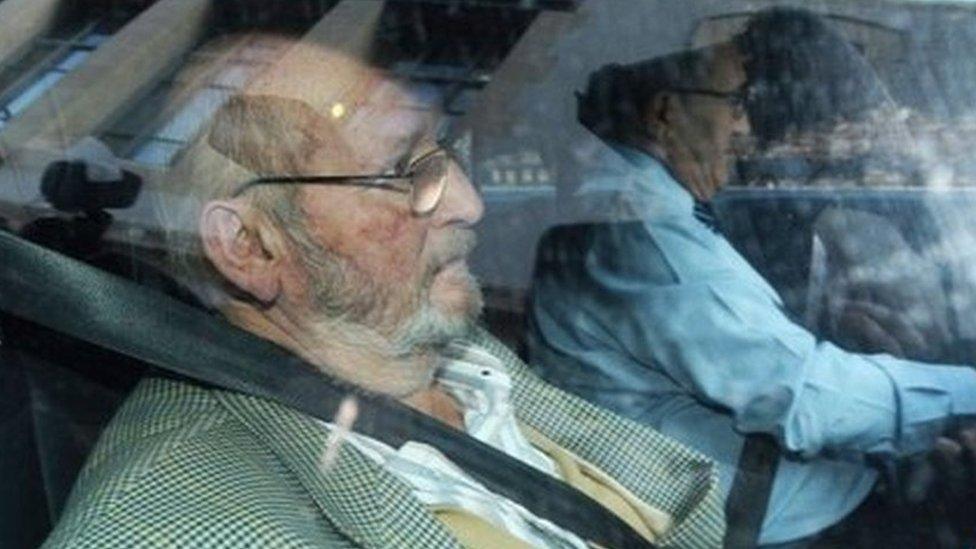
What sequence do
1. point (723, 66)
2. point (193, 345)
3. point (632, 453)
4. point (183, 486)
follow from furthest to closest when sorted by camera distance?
point (632, 453) → point (723, 66) → point (193, 345) → point (183, 486)

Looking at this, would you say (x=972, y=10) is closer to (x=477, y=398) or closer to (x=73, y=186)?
(x=477, y=398)

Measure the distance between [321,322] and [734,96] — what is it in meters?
0.59

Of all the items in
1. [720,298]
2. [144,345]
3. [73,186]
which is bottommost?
[720,298]

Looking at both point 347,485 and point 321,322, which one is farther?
point 321,322

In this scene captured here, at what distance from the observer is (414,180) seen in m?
1.96

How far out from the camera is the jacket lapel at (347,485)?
1.72 m

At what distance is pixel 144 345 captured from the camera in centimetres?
179

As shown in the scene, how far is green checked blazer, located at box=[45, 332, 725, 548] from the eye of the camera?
5.28 feet

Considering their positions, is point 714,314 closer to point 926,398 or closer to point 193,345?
point 926,398

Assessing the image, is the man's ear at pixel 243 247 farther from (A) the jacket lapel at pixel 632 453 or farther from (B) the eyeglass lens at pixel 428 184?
(A) the jacket lapel at pixel 632 453

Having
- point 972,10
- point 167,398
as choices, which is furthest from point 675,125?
point 167,398

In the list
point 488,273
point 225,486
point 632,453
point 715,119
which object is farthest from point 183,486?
point 715,119

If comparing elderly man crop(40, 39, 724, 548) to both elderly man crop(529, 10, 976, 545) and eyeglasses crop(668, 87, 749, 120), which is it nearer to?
elderly man crop(529, 10, 976, 545)

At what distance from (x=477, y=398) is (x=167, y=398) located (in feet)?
1.50
